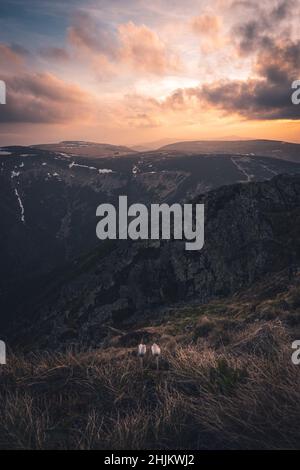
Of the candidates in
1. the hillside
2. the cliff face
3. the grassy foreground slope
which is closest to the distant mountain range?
the cliff face

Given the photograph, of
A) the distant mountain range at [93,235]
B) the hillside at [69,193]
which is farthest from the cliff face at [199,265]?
the hillside at [69,193]

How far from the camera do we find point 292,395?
14.9 feet

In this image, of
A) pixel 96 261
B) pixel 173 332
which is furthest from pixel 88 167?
pixel 173 332

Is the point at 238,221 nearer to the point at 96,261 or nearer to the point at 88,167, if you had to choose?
the point at 96,261

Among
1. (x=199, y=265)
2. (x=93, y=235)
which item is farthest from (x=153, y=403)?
(x=93, y=235)

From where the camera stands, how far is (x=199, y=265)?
41281mm

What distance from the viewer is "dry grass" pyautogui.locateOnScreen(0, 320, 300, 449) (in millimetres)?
4250

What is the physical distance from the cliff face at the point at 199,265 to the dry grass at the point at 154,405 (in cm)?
2841

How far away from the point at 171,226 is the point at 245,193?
1077 centimetres

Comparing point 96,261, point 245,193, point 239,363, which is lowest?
point 96,261

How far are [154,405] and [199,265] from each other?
36421 mm

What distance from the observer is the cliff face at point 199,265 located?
1465 inches

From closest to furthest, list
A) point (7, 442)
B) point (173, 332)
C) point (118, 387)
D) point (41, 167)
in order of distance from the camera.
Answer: point (7, 442)
point (118, 387)
point (173, 332)
point (41, 167)

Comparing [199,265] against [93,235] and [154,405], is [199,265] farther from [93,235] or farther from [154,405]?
[93,235]
